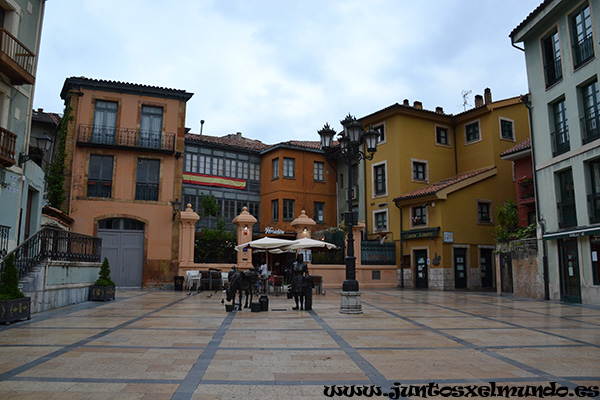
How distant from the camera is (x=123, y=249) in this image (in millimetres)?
22688

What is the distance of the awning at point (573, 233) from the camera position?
1461cm

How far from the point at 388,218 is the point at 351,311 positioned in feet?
55.0

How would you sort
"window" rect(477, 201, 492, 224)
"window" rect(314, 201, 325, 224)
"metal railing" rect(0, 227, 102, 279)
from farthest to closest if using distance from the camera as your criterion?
1. "window" rect(314, 201, 325, 224)
2. "window" rect(477, 201, 492, 224)
3. "metal railing" rect(0, 227, 102, 279)

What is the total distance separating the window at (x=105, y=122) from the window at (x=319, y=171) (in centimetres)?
1434

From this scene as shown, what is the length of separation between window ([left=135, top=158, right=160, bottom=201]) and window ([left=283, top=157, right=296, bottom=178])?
9872mm

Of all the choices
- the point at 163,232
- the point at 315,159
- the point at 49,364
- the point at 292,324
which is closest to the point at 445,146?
the point at 315,159

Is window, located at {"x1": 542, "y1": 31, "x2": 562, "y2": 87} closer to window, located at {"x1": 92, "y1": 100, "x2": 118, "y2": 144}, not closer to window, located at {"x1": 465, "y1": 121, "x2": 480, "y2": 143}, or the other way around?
window, located at {"x1": 465, "y1": 121, "x2": 480, "y2": 143}

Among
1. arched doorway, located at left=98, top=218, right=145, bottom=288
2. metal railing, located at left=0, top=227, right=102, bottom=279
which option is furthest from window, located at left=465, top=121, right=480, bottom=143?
metal railing, located at left=0, top=227, right=102, bottom=279

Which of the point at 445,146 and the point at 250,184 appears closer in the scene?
the point at 445,146

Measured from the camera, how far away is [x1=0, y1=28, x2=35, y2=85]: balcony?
43.5 ft

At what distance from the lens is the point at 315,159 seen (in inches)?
1297

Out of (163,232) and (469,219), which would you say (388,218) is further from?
(163,232)

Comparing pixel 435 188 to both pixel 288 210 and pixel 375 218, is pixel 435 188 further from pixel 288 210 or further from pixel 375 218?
pixel 288 210

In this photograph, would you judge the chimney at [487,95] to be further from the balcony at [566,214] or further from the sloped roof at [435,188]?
the balcony at [566,214]
